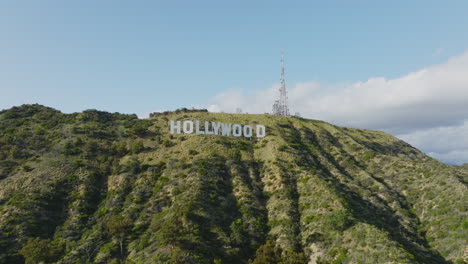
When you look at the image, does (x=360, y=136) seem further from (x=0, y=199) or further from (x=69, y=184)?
(x=0, y=199)

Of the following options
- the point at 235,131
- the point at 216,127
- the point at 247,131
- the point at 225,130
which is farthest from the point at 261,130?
the point at 216,127

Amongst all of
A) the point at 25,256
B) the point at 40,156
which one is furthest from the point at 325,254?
the point at 40,156

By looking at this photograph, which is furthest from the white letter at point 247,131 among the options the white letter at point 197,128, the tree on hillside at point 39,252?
the tree on hillside at point 39,252

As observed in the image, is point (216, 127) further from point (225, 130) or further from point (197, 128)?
point (197, 128)

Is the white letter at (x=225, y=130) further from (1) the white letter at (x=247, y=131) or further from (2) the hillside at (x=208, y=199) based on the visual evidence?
(1) the white letter at (x=247, y=131)

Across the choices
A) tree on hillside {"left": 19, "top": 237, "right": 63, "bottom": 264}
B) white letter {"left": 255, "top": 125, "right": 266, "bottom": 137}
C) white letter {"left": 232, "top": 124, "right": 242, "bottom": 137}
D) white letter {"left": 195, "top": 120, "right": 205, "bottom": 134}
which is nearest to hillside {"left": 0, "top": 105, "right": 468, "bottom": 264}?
tree on hillside {"left": 19, "top": 237, "right": 63, "bottom": 264}

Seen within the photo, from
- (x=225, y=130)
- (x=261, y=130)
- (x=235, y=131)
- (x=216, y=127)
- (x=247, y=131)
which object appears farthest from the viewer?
(x=247, y=131)
